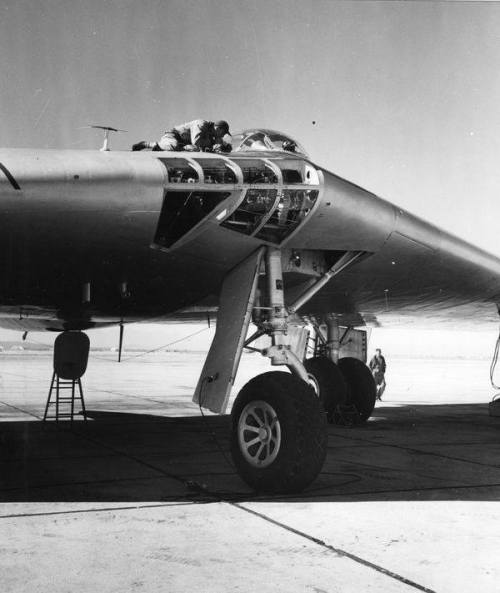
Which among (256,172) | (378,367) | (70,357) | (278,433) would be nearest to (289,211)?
(256,172)

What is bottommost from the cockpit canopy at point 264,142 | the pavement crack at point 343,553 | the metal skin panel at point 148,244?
the pavement crack at point 343,553

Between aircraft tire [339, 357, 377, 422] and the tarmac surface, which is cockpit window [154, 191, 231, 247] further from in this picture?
aircraft tire [339, 357, 377, 422]

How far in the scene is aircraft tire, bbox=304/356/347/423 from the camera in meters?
13.0

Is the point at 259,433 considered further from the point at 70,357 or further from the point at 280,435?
the point at 70,357

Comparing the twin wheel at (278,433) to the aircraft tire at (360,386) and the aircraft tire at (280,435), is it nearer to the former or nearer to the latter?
the aircraft tire at (280,435)

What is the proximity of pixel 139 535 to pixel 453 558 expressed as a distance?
83.9 inches

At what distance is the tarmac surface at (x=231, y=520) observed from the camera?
12.7ft

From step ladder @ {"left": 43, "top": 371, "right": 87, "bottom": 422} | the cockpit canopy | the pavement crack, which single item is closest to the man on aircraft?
the cockpit canopy

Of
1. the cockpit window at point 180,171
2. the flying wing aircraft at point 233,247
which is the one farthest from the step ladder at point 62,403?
the cockpit window at point 180,171

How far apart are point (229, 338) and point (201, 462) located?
2.21 meters

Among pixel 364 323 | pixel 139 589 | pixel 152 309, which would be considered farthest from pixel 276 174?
pixel 364 323

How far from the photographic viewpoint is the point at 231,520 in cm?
516

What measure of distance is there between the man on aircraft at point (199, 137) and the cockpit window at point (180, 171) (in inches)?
77.5

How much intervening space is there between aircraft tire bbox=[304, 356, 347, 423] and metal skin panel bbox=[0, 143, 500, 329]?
8.14 feet
